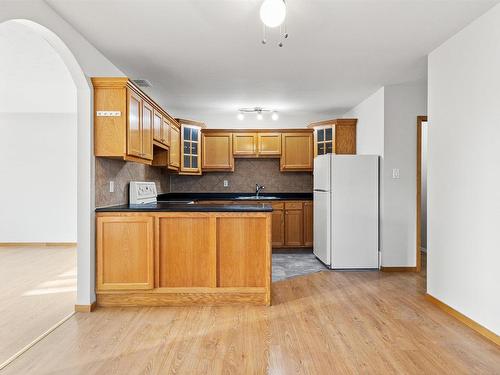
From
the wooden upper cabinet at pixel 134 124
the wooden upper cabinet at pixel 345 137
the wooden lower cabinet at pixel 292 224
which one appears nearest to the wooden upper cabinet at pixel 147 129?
the wooden upper cabinet at pixel 134 124

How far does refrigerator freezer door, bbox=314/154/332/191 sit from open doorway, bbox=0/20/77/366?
3.41 m

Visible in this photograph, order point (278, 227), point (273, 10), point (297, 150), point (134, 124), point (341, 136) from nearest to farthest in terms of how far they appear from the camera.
Answer: point (273, 10) < point (134, 124) < point (341, 136) < point (278, 227) < point (297, 150)

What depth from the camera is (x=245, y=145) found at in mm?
5816

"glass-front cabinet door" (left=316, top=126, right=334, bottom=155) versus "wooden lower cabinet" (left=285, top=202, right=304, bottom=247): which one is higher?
Result: "glass-front cabinet door" (left=316, top=126, right=334, bottom=155)

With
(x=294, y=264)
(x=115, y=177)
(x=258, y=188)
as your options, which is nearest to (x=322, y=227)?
(x=294, y=264)

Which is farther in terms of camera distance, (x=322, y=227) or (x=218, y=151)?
(x=218, y=151)

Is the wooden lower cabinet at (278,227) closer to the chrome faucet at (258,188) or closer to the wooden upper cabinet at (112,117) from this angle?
the chrome faucet at (258,188)

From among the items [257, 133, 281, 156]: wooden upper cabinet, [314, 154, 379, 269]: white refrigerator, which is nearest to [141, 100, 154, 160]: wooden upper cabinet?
[314, 154, 379, 269]: white refrigerator

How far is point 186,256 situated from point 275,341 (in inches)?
46.5

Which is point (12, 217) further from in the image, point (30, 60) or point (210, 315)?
point (210, 315)

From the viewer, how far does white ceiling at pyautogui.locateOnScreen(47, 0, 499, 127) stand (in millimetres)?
2414

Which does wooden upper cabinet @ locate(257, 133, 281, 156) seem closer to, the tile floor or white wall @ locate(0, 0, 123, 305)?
the tile floor

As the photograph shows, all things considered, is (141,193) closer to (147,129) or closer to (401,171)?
(147,129)

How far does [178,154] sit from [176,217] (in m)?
2.33
